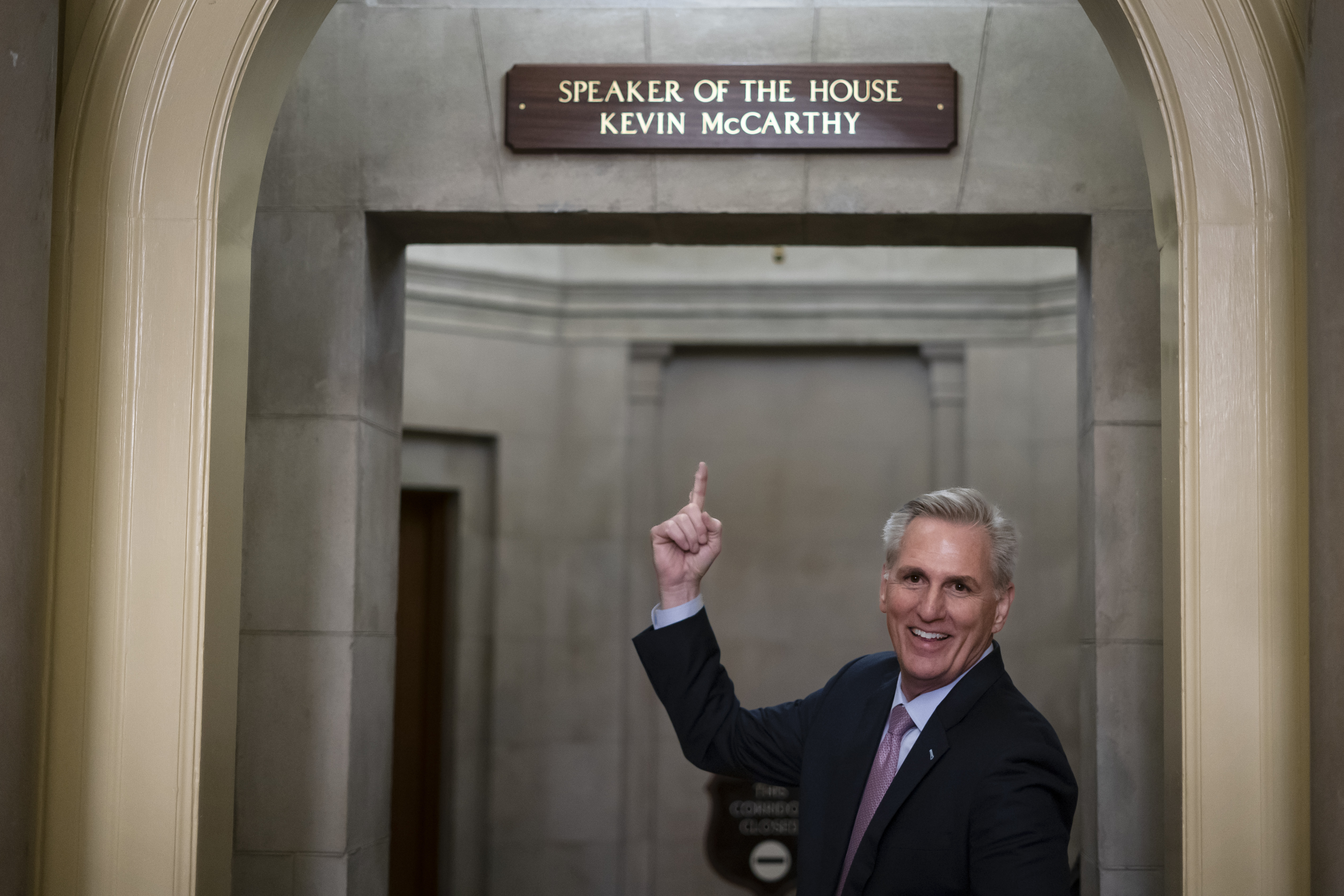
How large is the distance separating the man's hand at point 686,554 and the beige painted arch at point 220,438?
84 cm

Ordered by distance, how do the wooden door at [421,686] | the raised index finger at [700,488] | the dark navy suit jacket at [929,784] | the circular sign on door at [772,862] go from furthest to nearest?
the wooden door at [421,686]
the circular sign on door at [772,862]
the raised index finger at [700,488]
the dark navy suit jacket at [929,784]

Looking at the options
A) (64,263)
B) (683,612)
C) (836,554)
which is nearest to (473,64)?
(64,263)

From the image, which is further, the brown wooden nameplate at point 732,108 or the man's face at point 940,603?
the brown wooden nameplate at point 732,108

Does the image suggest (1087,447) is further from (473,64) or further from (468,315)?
(468,315)

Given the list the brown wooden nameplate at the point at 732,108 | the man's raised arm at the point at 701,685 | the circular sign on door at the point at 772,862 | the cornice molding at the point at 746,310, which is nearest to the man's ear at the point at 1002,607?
the man's raised arm at the point at 701,685

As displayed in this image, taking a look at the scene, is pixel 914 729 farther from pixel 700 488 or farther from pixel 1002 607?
pixel 700 488

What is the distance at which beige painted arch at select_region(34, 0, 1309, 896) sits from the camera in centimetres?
222

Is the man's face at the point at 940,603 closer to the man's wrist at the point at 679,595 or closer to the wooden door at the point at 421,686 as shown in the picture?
the man's wrist at the point at 679,595

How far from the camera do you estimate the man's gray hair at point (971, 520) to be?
2.38 meters

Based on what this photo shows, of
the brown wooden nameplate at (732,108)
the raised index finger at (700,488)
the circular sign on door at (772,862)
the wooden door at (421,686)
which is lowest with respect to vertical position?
the circular sign on door at (772,862)

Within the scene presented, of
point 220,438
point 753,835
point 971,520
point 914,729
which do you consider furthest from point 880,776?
point 753,835

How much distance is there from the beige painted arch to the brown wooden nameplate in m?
1.39

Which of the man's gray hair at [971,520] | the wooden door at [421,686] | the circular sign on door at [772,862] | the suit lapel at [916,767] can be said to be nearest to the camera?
the suit lapel at [916,767]

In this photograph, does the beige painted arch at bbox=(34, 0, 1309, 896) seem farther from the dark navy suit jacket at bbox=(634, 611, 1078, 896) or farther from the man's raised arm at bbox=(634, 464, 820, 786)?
the man's raised arm at bbox=(634, 464, 820, 786)
